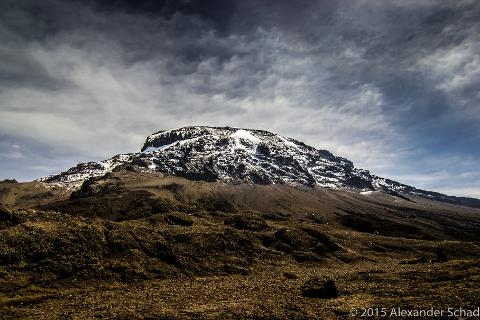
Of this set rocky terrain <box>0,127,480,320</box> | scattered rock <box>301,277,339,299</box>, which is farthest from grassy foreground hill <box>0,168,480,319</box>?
scattered rock <box>301,277,339,299</box>

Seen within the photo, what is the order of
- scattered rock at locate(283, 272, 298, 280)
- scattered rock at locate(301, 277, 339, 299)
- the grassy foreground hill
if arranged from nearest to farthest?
the grassy foreground hill
scattered rock at locate(301, 277, 339, 299)
scattered rock at locate(283, 272, 298, 280)

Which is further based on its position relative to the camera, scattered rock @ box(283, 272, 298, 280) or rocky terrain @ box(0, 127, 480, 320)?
scattered rock @ box(283, 272, 298, 280)

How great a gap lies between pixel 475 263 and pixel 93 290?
5358 cm

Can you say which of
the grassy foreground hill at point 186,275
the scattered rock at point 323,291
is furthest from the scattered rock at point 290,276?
the scattered rock at point 323,291

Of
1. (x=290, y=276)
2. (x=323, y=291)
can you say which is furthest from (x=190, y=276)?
(x=323, y=291)

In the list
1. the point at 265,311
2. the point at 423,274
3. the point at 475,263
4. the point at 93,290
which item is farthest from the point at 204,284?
the point at 475,263

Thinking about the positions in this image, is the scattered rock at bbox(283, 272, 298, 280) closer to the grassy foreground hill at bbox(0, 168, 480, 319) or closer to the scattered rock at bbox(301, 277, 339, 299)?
the grassy foreground hill at bbox(0, 168, 480, 319)

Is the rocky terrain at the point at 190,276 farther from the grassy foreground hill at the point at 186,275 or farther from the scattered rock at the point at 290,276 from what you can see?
the scattered rock at the point at 290,276

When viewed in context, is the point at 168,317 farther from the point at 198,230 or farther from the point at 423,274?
the point at 198,230

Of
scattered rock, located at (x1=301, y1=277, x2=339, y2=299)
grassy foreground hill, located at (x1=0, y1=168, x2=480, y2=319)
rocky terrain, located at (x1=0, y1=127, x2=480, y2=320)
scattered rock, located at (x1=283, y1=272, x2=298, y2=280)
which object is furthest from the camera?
scattered rock, located at (x1=283, y1=272, x2=298, y2=280)

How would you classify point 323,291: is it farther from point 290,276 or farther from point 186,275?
point 186,275

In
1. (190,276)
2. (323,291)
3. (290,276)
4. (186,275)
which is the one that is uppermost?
(323,291)

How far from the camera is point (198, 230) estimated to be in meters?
84.2

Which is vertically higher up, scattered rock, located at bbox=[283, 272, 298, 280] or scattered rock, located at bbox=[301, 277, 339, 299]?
scattered rock, located at bbox=[301, 277, 339, 299]
